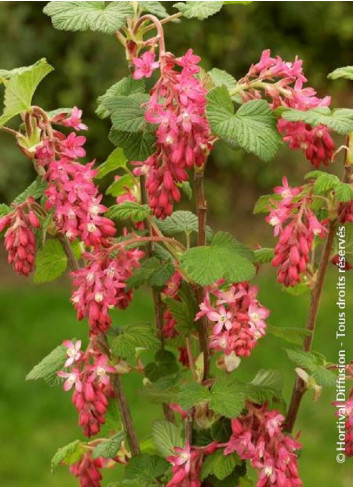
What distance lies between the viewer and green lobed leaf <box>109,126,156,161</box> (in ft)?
5.22

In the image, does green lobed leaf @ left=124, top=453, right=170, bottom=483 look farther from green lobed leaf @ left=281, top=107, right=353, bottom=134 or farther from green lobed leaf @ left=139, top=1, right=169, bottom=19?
green lobed leaf @ left=139, top=1, right=169, bottom=19

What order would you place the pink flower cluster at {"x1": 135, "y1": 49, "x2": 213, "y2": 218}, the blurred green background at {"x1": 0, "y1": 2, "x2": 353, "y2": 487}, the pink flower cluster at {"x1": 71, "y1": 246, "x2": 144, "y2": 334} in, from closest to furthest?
1. the pink flower cluster at {"x1": 135, "y1": 49, "x2": 213, "y2": 218}
2. the pink flower cluster at {"x1": 71, "y1": 246, "x2": 144, "y2": 334}
3. the blurred green background at {"x1": 0, "y1": 2, "x2": 353, "y2": 487}

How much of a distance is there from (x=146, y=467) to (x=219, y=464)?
0.61 ft

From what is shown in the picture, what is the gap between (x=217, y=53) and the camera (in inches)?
239

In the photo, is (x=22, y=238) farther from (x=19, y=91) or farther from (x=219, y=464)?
(x=219, y=464)

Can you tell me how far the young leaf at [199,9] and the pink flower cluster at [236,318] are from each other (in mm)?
440

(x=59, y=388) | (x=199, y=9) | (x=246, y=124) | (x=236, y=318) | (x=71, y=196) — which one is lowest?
(x=59, y=388)

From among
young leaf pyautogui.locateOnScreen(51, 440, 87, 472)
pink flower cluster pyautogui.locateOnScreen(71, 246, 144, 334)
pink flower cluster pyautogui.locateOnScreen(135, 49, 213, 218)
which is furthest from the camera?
young leaf pyautogui.locateOnScreen(51, 440, 87, 472)

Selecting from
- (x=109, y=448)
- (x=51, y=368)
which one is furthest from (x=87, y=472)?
(x=51, y=368)

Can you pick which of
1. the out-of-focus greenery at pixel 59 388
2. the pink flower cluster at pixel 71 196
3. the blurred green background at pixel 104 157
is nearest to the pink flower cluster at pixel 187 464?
the pink flower cluster at pixel 71 196

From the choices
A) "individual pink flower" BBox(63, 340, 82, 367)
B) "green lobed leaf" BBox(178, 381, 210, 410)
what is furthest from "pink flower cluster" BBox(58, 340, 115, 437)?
"green lobed leaf" BBox(178, 381, 210, 410)

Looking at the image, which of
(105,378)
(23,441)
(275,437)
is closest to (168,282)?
(105,378)

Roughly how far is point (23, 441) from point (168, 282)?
274 centimetres

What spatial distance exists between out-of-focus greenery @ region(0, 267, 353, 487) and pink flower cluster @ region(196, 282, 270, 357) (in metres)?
2.39
